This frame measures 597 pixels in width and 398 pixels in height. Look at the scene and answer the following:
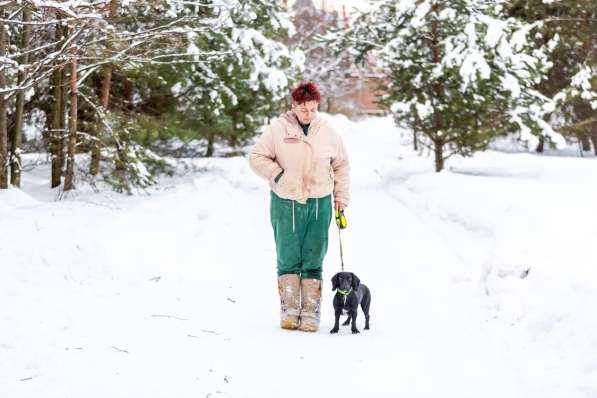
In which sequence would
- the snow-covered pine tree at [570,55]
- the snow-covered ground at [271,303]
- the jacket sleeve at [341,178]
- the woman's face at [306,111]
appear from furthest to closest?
the snow-covered pine tree at [570,55] < the jacket sleeve at [341,178] < the woman's face at [306,111] < the snow-covered ground at [271,303]

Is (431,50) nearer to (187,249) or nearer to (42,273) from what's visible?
(187,249)

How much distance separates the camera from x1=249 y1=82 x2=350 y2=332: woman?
540 centimetres

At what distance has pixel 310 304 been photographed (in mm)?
5504

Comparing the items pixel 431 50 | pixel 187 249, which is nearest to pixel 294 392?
pixel 187 249

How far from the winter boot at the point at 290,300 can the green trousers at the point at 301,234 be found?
0.27 ft

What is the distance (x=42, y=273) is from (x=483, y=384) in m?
4.00

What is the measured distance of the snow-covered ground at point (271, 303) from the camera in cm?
405

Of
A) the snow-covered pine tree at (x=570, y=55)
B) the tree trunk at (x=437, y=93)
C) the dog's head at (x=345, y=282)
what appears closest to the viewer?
the dog's head at (x=345, y=282)

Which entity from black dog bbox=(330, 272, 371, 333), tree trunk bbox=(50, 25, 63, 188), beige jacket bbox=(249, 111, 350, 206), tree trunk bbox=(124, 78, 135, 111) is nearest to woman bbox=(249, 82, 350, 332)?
beige jacket bbox=(249, 111, 350, 206)

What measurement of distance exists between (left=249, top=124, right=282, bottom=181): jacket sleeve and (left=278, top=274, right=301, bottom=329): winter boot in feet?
3.10

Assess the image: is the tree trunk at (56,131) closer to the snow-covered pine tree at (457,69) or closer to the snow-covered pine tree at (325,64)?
the snow-covered pine tree at (457,69)

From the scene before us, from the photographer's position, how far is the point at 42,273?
5.72m

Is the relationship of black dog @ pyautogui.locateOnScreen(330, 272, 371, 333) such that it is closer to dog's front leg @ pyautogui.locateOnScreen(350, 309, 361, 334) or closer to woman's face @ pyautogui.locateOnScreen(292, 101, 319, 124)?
dog's front leg @ pyautogui.locateOnScreen(350, 309, 361, 334)

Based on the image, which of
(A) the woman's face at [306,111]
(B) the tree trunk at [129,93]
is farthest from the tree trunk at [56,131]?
(A) the woman's face at [306,111]
